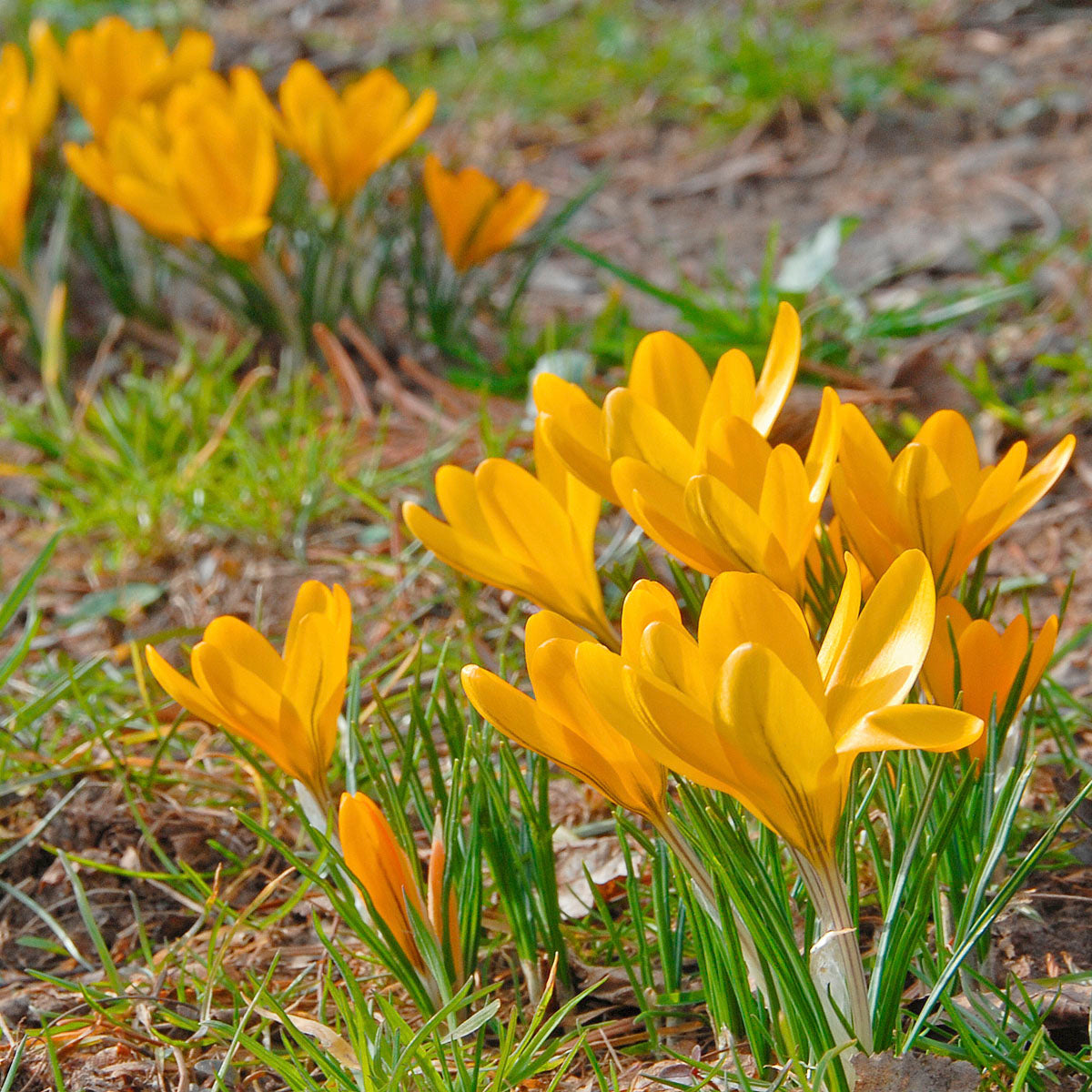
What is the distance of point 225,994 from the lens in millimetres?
1257

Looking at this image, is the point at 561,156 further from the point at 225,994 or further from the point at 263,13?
the point at 225,994

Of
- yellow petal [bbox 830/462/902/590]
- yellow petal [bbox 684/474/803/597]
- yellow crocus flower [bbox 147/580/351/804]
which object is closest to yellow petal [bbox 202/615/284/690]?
yellow crocus flower [bbox 147/580/351/804]

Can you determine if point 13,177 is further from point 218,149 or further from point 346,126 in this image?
point 346,126

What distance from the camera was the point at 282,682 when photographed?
1014 mm

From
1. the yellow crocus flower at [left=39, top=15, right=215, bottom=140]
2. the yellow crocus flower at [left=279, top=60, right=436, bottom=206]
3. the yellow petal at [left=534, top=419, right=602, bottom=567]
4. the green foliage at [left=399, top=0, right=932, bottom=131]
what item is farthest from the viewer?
the green foliage at [left=399, top=0, right=932, bottom=131]

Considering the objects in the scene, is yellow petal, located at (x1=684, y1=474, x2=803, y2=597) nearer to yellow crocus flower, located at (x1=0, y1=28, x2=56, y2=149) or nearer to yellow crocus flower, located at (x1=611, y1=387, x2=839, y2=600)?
yellow crocus flower, located at (x1=611, y1=387, x2=839, y2=600)

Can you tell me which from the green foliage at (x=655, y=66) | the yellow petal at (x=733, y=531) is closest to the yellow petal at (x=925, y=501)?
the yellow petal at (x=733, y=531)

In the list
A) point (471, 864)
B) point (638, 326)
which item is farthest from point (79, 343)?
point (471, 864)

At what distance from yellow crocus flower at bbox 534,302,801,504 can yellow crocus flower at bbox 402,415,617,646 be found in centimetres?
3

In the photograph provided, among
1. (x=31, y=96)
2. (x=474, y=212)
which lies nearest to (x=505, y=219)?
(x=474, y=212)

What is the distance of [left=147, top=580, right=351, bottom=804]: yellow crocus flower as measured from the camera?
0.95 metres

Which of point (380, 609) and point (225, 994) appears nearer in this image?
point (225, 994)

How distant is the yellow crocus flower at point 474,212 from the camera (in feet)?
7.60

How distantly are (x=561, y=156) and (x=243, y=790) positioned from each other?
292cm
